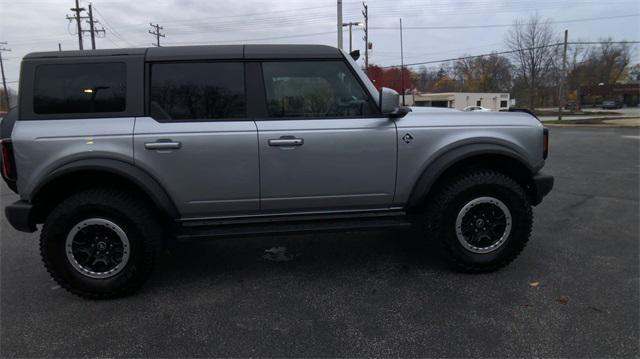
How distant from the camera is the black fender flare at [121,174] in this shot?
324cm

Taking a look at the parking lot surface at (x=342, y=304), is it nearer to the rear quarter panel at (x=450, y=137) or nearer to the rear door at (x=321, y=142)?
the rear door at (x=321, y=142)

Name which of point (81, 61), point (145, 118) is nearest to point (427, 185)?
point (145, 118)

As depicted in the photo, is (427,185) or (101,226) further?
(427,185)

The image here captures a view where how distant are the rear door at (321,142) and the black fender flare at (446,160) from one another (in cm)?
22

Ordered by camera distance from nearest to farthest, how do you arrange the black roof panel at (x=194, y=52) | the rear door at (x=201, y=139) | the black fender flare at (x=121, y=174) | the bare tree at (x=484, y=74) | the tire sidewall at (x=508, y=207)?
the black fender flare at (x=121, y=174), the rear door at (x=201, y=139), the black roof panel at (x=194, y=52), the tire sidewall at (x=508, y=207), the bare tree at (x=484, y=74)

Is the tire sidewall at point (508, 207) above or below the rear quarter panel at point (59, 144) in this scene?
below

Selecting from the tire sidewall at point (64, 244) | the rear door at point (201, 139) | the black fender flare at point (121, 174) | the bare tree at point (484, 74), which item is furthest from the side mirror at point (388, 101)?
the bare tree at point (484, 74)

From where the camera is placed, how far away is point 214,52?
11.7ft

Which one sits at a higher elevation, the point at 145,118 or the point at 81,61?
the point at 81,61

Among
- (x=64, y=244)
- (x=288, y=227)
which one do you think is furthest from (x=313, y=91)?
(x=64, y=244)

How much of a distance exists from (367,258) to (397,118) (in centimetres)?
142

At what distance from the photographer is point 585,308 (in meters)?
3.14

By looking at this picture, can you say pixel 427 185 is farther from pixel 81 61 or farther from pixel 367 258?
pixel 81 61

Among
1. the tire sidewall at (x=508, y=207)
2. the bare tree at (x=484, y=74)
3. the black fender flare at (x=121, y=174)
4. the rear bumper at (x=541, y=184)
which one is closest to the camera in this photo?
the black fender flare at (x=121, y=174)
